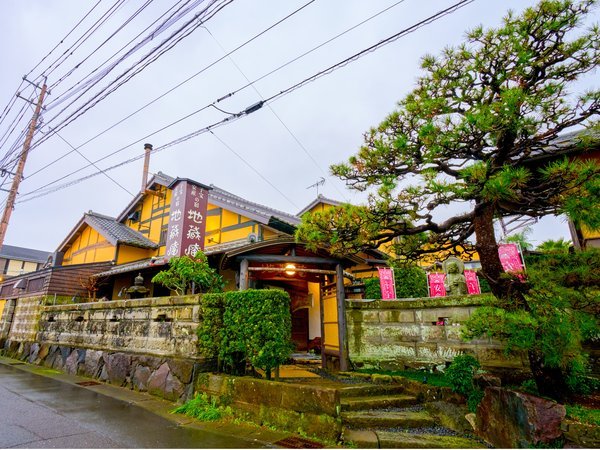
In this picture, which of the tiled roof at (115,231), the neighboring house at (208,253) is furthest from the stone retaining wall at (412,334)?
the tiled roof at (115,231)

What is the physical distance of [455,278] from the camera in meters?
7.99

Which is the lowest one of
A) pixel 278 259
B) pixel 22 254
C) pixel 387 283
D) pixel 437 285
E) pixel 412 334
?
pixel 412 334

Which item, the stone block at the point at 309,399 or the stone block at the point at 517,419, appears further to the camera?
the stone block at the point at 309,399

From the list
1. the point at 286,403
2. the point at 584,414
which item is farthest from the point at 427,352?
the point at 286,403

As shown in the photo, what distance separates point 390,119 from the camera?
5.52 meters

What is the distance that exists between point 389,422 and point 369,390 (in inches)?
44.5

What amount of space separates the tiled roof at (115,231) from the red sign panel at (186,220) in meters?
6.93

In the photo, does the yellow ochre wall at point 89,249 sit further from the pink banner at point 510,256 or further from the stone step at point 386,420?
the pink banner at point 510,256

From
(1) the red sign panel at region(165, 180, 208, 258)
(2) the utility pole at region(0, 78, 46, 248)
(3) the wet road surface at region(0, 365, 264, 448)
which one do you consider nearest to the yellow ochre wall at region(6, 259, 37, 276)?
(2) the utility pole at region(0, 78, 46, 248)

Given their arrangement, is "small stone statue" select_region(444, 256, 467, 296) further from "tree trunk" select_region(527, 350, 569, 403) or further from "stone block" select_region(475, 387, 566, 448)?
"stone block" select_region(475, 387, 566, 448)

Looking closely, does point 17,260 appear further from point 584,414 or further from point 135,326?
point 584,414

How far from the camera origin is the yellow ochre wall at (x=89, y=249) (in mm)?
17484

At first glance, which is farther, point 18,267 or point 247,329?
point 18,267

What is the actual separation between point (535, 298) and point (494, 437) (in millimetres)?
2061
